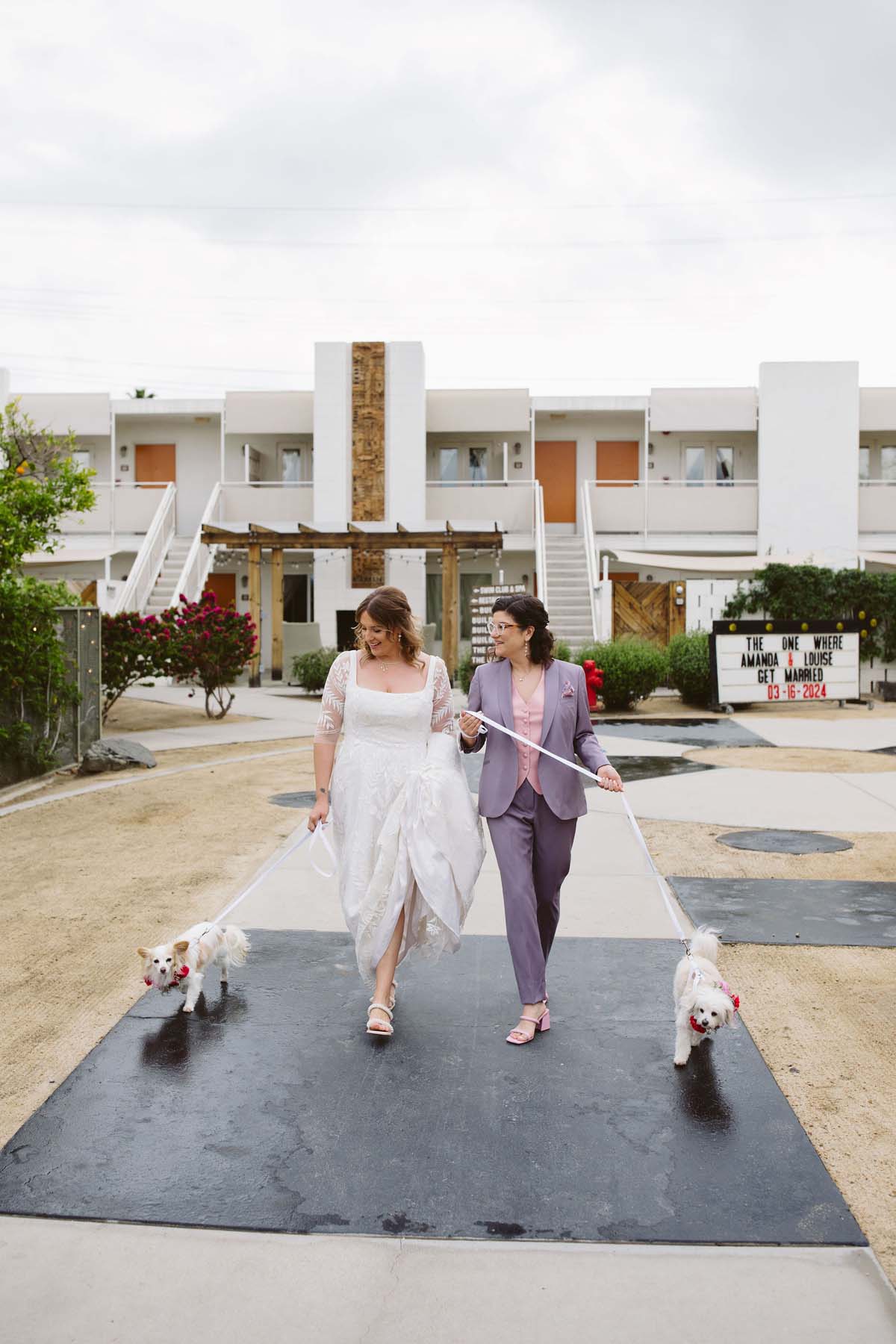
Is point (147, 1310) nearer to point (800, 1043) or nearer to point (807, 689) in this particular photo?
point (800, 1043)

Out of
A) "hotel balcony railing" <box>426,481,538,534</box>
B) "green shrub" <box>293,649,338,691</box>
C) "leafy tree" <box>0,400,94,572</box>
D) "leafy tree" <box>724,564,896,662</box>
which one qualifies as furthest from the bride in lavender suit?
"hotel balcony railing" <box>426,481,538,534</box>

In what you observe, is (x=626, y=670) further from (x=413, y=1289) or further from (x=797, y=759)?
(x=413, y=1289)

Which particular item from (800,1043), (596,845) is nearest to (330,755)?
(800,1043)

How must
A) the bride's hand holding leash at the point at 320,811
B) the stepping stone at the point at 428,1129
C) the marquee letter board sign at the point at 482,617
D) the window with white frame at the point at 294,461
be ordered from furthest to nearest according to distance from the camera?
the window with white frame at the point at 294,461 < the marquee letter board sign at the point at 482,617 < the bride's hand holding leash at the point at 320,811 < the stepping stone at the point at 428,1129

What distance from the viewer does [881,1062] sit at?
407cm

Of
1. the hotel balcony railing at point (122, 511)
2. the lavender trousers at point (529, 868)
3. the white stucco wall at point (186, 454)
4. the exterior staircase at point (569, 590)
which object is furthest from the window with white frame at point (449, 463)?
the lavender trousers at point (529, 868)

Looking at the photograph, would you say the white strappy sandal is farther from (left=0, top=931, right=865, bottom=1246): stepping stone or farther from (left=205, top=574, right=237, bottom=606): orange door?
(left=205, top=574, right=237, bottom=606): orange door

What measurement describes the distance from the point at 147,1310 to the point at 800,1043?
2575 mm

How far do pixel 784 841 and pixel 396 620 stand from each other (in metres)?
4.35

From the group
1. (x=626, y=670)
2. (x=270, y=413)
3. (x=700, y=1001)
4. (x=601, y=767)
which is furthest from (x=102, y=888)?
(x=270, y=413)

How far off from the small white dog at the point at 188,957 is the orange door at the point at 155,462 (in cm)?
2711

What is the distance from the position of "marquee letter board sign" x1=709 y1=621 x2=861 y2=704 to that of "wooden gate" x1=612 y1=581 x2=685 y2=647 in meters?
4.61

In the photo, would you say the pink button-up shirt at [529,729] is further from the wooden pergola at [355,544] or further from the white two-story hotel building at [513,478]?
the white two-story hotel building at [513,478]

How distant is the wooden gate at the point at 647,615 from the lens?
73.6 feet
